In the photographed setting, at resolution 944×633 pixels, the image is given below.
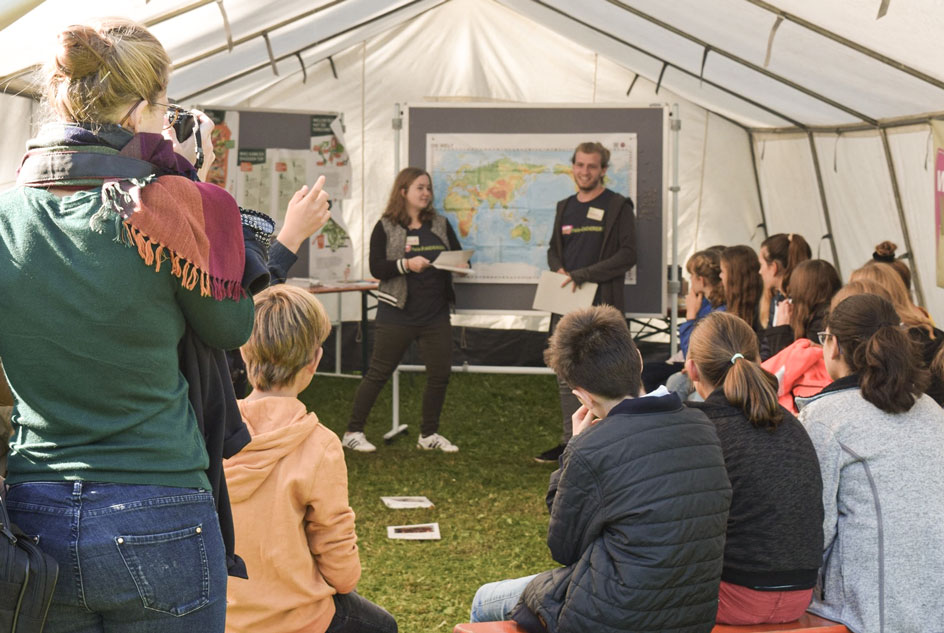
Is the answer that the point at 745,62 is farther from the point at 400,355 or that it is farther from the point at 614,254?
the point at 400,355

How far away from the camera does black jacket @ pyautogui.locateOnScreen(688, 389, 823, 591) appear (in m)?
2.34

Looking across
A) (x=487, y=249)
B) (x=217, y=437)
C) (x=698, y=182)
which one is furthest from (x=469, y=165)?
(x=217, y=437)

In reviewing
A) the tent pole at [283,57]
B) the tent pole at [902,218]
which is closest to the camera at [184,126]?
the tent pole at [902,218]

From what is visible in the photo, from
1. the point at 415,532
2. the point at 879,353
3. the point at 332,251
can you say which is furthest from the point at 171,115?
the point at 332,251

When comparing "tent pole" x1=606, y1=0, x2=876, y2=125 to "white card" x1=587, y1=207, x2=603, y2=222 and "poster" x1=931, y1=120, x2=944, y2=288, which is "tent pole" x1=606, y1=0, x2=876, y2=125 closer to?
"poster" x1=931, y1=120, x2=944, y2=288

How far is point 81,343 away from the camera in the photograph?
1.29m

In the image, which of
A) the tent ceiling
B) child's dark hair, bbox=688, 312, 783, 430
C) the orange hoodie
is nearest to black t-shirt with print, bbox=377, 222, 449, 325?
the tent ceiling

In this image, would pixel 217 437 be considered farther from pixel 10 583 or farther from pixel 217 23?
pixel 217 23

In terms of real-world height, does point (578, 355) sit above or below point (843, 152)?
below

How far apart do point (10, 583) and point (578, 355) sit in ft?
4.43

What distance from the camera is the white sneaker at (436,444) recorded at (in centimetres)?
585

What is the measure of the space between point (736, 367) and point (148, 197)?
5.04 ft

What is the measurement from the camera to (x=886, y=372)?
2436mm

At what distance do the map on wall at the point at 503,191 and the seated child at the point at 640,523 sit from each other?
11.8 ft
